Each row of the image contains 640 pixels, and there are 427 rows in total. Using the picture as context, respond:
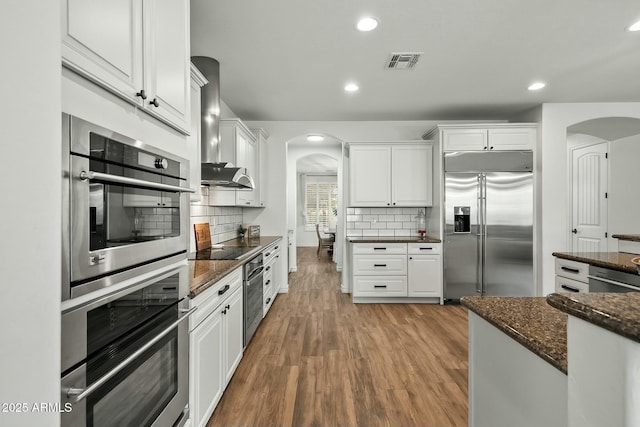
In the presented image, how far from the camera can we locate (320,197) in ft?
36.4

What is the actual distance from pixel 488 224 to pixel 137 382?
14.1 feet

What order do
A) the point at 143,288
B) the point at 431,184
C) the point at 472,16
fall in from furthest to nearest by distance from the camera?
the point at 431,184 < the point at 472,16 < the point at 143,288

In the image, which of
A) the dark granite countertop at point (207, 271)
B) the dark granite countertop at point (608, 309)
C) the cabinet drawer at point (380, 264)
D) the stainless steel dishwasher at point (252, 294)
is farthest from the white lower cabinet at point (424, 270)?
the dark granite countertop at point (608, 309)

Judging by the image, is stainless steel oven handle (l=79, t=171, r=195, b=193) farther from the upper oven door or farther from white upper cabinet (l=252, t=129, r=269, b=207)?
white upper cabinet (l=252, t=129, r=269, b=207)

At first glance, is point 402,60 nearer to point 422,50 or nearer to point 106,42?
point 422,50

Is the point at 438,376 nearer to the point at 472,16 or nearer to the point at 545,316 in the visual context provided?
the point at 545,316

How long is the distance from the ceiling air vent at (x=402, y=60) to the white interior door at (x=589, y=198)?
419cm

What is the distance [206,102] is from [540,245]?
4.36 metres

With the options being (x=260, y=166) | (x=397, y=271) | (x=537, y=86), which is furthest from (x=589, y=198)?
(x=260, y=166)

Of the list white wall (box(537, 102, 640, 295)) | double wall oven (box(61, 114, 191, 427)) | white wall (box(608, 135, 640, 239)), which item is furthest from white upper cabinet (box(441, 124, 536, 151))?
double wall oven (box(61, 114, 191, 427))

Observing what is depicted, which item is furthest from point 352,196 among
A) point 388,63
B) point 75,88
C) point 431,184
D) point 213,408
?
point 75,88

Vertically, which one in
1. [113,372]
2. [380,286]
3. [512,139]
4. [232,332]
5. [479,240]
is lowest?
[380,286]

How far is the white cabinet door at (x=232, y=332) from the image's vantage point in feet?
7.00

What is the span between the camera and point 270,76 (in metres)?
3.34
